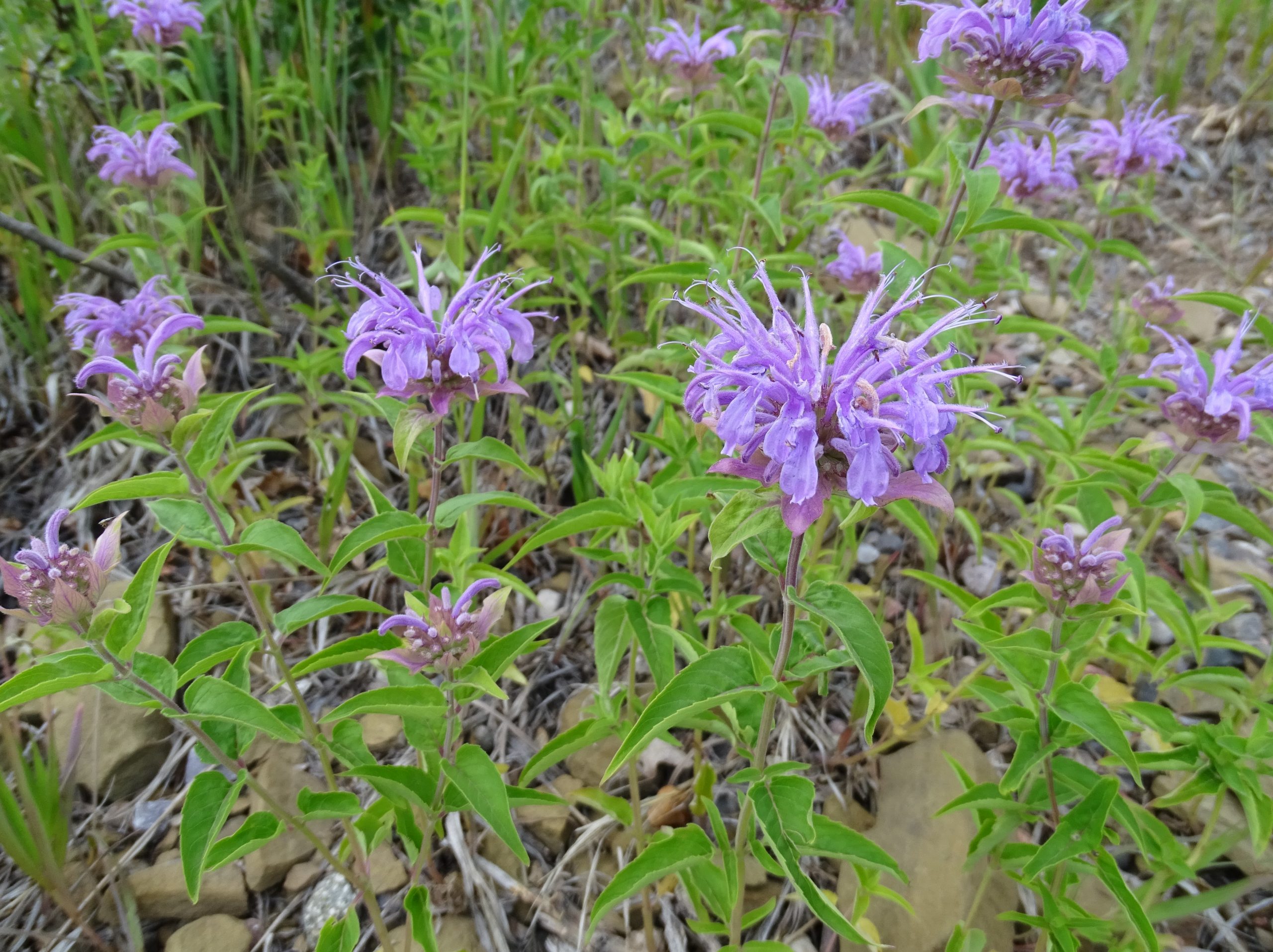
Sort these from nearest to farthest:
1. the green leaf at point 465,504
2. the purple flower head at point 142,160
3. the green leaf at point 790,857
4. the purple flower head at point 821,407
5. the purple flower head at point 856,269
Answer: the purple flower head at point 821,407 → the green leaf at point 790,857 → the green leaf at point 465,504 → the purple flower head at point 142,160 → the purple flower head at point 856,269

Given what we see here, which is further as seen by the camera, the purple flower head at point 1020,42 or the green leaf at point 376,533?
→ the purple flower head at point 1020,42

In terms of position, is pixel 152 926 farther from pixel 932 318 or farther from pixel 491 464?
pixel 932 318

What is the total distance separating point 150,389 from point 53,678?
0.58 metres

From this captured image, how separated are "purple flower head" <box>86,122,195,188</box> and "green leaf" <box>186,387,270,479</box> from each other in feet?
4.84

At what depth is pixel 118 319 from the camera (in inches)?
90.2

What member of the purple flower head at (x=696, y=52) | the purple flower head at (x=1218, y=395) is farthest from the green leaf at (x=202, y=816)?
the purple flower head at (x=696, y=52)

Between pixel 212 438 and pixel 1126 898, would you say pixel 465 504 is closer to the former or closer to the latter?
pixel 212 438

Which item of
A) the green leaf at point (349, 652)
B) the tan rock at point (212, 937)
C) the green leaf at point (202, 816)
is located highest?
the green leaf at point (349, 652)

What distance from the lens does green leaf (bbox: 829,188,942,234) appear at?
5.73ft

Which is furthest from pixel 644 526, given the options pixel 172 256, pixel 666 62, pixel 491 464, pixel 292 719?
pixel 666 62

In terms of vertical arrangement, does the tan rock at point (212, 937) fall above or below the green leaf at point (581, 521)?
below

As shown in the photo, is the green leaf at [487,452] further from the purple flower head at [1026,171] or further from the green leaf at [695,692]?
the purple flower head at [1026,171]

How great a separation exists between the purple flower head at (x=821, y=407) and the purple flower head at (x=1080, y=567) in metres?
0.45

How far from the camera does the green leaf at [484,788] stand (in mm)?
1375
